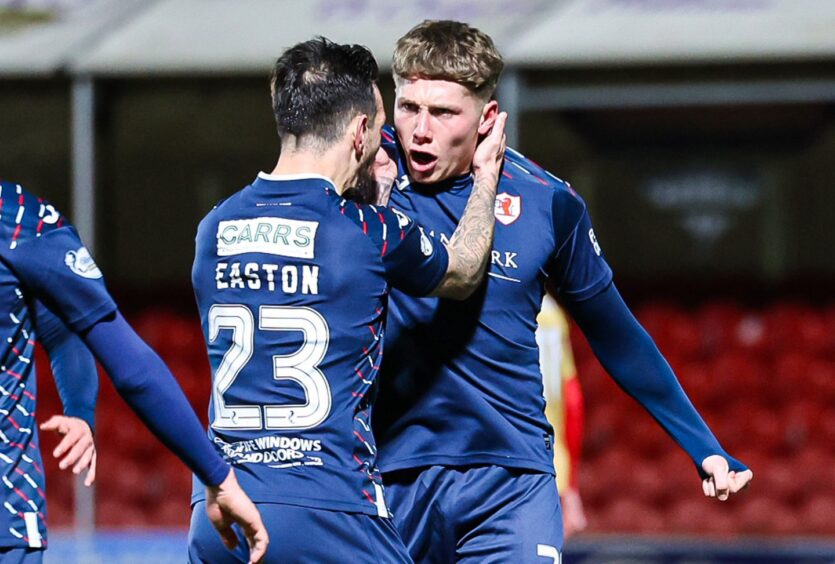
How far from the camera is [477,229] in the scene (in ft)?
10.5

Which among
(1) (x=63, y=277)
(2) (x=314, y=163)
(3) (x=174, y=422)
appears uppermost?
(2) (x=314, y=163)

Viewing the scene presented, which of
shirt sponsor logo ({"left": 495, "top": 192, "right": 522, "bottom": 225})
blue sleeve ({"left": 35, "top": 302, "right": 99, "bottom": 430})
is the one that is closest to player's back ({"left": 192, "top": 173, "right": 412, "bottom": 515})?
blue sleeve ({"left": 35, "top": 302, "right": 99, "bottom": 430})

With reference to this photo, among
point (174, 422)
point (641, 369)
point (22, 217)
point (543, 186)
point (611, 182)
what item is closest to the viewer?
point (174, 422)

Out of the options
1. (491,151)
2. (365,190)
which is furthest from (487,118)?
(365,190)

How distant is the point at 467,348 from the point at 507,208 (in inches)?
13.0

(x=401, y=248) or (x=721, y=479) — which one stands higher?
(x=401, y=248)

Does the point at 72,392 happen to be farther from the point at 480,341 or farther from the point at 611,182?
the point at 611,182

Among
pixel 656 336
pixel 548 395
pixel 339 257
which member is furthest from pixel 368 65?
pixel 656 336

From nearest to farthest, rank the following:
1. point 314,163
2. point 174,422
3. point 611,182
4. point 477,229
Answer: point 174,422
point 314,163
point 477,229
point 611,182

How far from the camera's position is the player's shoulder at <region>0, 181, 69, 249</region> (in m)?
2.72

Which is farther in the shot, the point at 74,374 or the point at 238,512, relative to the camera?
the point at 74,374

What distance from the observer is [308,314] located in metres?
2.80

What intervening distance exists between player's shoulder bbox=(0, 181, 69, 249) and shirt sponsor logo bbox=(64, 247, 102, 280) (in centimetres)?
7

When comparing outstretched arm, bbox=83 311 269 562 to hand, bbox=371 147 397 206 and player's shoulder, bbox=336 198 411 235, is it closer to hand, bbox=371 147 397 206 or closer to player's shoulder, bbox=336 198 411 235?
player's shoulder, bbox=336 198 411 235
